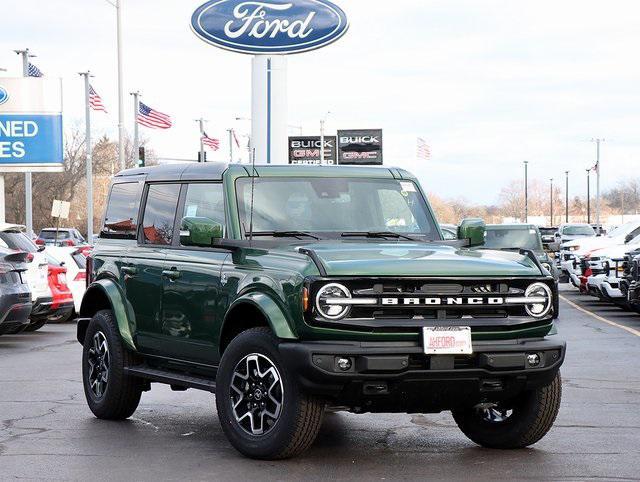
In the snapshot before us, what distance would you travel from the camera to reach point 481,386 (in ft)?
27.6

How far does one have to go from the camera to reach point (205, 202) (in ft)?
32.9

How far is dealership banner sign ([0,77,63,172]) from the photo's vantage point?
48375mm

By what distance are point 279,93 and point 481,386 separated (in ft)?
88.6

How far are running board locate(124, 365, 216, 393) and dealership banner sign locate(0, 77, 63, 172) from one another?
127 feet

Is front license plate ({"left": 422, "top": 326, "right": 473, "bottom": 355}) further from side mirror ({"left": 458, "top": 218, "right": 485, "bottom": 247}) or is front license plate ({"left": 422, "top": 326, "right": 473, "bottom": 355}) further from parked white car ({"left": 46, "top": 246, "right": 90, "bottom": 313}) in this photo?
parked white car ({"left": 46, "top": 246, "right": 90, "bottom": 313})

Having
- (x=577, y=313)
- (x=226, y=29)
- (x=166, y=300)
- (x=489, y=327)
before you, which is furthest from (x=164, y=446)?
(x=226, y=29)

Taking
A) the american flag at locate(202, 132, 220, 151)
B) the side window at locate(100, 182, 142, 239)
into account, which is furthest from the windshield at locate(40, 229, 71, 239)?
the side window at locate(100, 182, 142, 239)


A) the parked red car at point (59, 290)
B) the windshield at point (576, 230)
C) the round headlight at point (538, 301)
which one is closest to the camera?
the round headlight at point (538, 301)

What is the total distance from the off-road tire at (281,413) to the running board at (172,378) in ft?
1.25

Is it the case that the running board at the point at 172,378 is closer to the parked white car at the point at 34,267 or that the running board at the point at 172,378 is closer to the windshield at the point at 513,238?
the parked white car at the point at 34,267

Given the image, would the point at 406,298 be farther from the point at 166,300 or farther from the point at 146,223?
the point at 146,223

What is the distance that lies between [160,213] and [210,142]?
181ft

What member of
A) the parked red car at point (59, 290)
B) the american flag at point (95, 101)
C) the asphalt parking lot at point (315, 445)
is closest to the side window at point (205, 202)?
the asphalt parking lot at point (315, 445)

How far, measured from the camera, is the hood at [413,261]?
328 inches
